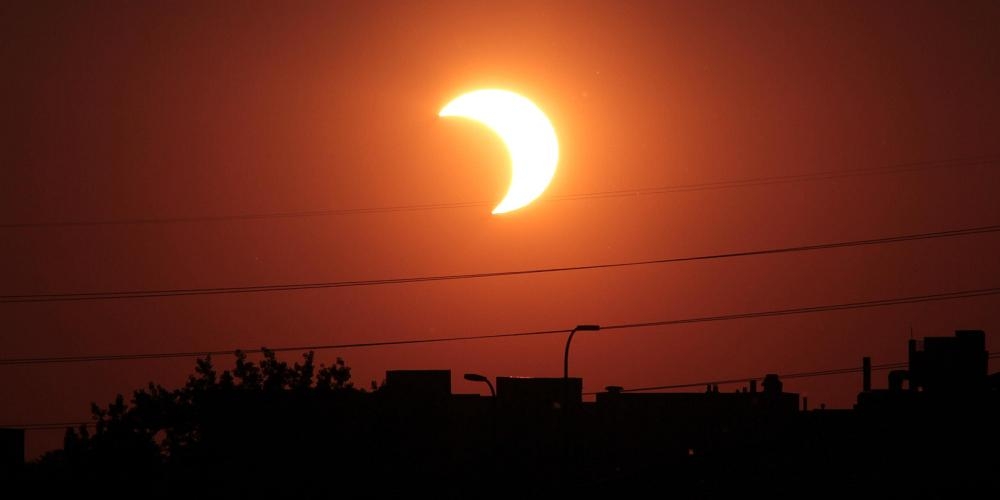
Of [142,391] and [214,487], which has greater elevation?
[142,391]

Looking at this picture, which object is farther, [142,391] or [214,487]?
[142,391]

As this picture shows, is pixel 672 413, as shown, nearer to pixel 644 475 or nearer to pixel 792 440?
pixel 792 440

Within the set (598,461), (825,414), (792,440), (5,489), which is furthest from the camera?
(825,414)

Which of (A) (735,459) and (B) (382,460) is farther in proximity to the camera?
(A) (735,459)

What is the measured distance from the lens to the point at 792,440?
58875mm

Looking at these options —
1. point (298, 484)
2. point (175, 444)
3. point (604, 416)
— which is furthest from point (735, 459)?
point (604, 416)

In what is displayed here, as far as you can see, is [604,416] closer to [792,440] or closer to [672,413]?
[672,413]

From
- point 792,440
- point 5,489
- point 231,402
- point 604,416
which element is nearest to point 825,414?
point 792,440

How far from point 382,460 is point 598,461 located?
790 inches

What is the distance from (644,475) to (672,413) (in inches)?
1992

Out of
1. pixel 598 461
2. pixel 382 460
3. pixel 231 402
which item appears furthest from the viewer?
pixel 598 461

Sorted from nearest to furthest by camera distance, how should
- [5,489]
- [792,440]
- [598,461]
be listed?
[5,489] < [792,440] < [598,461]

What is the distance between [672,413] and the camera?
333 feet

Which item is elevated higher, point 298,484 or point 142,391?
point 142,391
